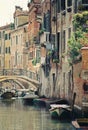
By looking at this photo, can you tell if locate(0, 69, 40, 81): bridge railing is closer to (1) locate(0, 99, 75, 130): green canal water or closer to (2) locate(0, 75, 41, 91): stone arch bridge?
(2) locate(0, 75, 41, 91): stone arch bridge

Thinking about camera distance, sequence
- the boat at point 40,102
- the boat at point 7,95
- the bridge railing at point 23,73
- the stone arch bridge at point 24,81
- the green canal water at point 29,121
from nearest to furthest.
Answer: the green canal water at point 29,121, the boat at point 40,102, the boat at point 7,95, the stone arch bridge at point 24,81, the bridge railing at point 23,73

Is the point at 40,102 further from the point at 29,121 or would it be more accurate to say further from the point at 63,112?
the point at 63,112

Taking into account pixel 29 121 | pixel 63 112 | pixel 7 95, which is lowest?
pixel 7 95

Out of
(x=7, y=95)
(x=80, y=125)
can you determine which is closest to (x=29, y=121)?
(x=80, y=125)

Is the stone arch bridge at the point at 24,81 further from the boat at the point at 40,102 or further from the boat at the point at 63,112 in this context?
the boat at the point at 63,112

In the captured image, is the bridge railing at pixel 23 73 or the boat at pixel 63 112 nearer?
the boat at pixel 63 112

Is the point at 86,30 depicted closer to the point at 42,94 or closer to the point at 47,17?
the point at 47,17

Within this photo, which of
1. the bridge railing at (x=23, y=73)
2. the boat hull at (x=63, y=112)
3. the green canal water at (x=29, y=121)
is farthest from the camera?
the bridge railing at (x=23, y=73)

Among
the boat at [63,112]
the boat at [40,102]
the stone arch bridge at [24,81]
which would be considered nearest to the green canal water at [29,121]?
the boat at [63,112]

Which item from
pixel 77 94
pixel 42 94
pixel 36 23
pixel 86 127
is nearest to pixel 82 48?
pixel 77 94

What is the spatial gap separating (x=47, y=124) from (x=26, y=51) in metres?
38.2

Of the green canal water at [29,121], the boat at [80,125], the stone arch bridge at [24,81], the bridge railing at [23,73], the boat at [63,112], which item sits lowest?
the stone arch bridge at [24,81]

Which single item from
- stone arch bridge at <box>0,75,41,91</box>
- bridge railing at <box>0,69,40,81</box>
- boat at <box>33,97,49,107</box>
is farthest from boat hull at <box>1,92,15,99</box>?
boat at <box>33,97,49,107</box>

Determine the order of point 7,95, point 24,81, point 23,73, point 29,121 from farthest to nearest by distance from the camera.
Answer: point 23,73
point 24,81
point 7,95
point 29,121
